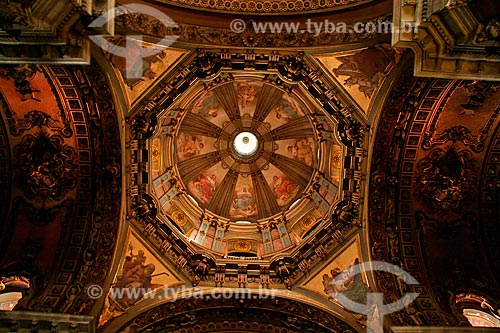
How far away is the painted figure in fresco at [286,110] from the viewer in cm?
2232

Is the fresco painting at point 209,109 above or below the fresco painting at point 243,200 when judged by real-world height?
above

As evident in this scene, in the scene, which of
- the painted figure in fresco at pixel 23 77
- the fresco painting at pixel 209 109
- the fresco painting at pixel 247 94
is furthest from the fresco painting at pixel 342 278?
the painted figure in fresco at pixel 23 77

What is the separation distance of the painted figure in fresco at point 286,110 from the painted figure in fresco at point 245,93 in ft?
3.71

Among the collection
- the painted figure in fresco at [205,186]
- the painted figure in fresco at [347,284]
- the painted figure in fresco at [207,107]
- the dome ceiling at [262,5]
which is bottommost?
the painted figure in fresco at [347,284]

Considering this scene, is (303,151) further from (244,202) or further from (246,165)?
(244,202)

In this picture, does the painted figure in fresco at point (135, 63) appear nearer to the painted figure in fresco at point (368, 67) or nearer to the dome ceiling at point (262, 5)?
the dome ceiling at point (262, 5)

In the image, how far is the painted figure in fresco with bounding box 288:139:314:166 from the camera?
22.7 meters

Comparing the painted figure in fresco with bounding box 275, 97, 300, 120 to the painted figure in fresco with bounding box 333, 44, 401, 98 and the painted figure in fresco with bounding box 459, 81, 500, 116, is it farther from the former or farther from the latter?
the painted figure in fresco with bounding box 459, 81, 500, 116

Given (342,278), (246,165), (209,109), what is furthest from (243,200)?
(342,278)

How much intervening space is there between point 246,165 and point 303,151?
8.96ft

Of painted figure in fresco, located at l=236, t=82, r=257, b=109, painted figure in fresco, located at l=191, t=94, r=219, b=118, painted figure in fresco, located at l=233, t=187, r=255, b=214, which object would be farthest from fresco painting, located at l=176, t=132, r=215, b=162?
painted figure in fresco, located at l=233, t=187, r=255, b=214

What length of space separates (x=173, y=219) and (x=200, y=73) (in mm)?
5772

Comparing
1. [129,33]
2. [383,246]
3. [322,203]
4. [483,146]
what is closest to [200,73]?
[129,33]

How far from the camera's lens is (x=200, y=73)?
59.3 ft
